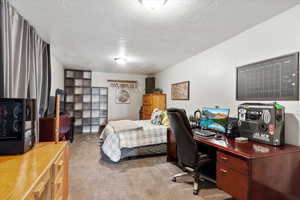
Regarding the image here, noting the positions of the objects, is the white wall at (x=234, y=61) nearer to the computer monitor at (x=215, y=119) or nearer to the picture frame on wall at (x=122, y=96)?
the computer monitor at (x=215, y=119)

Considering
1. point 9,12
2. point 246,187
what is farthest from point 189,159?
point 9,12

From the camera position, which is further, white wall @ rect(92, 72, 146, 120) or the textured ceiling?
white wall @ rect(92, 72, 146, 120)

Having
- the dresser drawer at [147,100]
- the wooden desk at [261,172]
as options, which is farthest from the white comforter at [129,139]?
the dresser drawer at [147,100]

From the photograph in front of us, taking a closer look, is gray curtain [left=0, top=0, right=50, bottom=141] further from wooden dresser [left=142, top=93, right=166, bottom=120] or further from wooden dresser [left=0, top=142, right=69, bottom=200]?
wooden dresser [left=142, top=93, right=166, bottom=120]

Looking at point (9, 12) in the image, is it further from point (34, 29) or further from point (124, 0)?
point (124, 0)

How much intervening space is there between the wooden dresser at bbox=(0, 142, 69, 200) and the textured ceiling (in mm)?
1602

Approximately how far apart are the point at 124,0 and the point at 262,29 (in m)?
1.92

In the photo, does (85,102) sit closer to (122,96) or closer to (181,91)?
(122,96)

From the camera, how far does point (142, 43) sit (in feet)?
9.80

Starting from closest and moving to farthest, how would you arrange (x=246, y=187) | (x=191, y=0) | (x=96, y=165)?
(x=246, y=187) → (x=191, y=0) → (x=96, y=165)

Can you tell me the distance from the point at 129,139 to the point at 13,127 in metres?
2.04

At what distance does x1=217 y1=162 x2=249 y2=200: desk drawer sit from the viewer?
4.97ft

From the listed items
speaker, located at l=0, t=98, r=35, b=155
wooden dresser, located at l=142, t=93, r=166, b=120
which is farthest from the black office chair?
wooden dresser, located at l=142, t=93, r=166, b=120

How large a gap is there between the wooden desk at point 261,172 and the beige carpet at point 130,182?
0.54 meters
